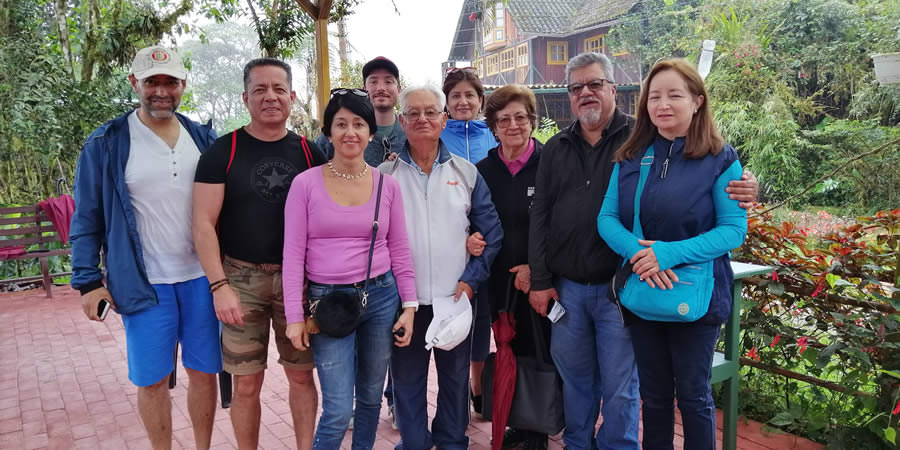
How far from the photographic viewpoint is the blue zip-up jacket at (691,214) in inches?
79.4

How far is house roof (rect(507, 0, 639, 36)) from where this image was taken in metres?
21.3

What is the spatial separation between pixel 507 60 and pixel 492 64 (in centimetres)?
134

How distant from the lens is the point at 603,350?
247 cm

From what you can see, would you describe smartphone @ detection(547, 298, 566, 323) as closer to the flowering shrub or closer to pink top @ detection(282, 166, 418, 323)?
pink top @ detection(282, 166, 418, 323)

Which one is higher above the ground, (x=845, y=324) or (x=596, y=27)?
(x=596, y=27)

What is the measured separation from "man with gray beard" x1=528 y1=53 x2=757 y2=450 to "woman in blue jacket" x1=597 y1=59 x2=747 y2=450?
147 mm

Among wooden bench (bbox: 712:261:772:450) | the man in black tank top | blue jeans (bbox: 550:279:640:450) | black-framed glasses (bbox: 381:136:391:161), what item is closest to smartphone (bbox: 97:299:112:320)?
the man in black tank top

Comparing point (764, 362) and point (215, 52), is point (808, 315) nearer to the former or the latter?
point (764, 362)

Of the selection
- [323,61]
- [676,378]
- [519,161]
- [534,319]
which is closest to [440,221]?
[519,161]

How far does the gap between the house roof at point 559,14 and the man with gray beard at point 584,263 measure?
19.5m

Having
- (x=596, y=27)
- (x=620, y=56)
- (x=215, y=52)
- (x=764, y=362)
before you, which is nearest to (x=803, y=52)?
(x=620, y=56)

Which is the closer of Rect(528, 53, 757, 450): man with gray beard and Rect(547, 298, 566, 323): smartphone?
Rect(528, 53, 757, 450): man with gray beard

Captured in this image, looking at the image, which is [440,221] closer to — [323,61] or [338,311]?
[338,311]

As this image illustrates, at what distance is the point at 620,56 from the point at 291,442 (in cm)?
1880
